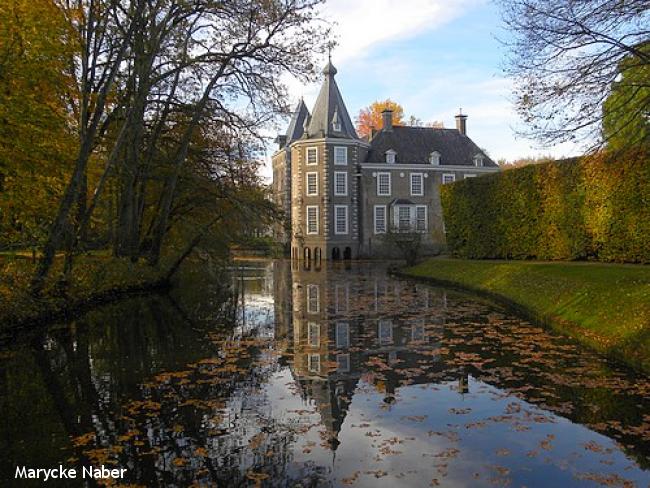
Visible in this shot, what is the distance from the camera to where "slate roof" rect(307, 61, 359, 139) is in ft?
166

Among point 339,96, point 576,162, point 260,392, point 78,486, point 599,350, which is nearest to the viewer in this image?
point 78,486

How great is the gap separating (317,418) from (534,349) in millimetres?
5442

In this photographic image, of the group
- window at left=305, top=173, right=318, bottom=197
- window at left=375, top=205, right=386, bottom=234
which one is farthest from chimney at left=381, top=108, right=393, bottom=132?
window at left=305, top=173, right=318, bottom=197

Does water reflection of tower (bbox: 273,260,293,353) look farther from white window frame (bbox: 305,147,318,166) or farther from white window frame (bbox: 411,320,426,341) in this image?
white window frame (bbox: 305,147,318,166)

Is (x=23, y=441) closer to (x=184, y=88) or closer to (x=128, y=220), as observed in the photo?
(x=128, y=220)

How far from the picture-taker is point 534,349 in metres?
9.95

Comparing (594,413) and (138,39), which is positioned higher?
(138,39)

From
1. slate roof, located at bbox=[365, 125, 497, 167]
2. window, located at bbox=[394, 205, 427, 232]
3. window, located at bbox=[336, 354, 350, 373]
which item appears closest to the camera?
window, located at bbox=[336, 354, 350, 373]

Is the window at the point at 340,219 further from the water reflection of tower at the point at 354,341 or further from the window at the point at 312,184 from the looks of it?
the water reflection of tower at the point at 354,341

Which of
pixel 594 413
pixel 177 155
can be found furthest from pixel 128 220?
pixel 594 413

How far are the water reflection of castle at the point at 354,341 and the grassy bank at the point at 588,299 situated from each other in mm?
2429

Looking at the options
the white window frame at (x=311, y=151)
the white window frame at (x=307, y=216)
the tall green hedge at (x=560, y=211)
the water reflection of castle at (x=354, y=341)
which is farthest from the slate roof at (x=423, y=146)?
the water reflection of castle at (x=354, y=341)

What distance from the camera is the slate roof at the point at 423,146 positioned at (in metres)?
53.6

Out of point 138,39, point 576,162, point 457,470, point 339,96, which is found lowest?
point 457,470
